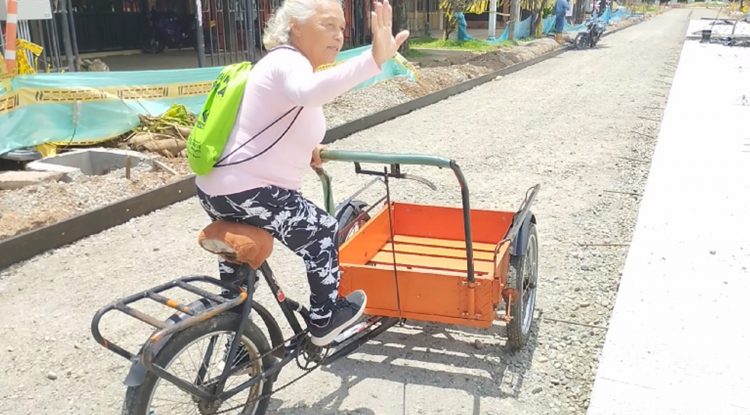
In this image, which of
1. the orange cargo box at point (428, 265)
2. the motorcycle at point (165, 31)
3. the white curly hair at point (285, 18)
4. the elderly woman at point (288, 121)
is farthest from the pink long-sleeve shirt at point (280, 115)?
the motorcycle at point (165, 31)

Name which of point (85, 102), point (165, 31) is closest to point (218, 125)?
point (85, 102)

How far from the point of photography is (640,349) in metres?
3.83

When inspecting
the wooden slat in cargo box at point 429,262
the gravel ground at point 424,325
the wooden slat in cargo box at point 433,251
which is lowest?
the gravel ground at point 424,325

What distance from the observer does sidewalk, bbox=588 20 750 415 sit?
3.43 meters

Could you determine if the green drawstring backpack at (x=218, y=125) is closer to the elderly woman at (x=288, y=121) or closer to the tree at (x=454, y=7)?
the elderly woman at (x=288, y=121)

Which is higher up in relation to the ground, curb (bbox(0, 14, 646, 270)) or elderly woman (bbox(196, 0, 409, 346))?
elderly woman (bbox(196, 0, 409, 346))

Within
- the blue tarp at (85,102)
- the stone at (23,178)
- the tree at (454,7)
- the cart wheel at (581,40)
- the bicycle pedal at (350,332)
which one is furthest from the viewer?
→ the cart wheel at (581,40)

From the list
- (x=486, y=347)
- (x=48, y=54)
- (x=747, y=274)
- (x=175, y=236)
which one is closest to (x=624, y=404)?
(x=486, y=347)

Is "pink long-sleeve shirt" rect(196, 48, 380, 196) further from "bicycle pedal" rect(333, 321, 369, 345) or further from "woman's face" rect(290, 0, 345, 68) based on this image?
"bicycle pedal" rect(333, 321, 369, 345)

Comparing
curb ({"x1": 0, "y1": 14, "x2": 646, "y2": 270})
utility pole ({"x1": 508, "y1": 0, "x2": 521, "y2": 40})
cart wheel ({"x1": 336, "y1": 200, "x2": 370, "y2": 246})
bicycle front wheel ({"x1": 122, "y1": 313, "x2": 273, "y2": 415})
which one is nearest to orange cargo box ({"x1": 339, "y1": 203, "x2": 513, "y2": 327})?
cart wheel ({"x1": 336, "y1": 200, "x2": 370, "y2": 246})

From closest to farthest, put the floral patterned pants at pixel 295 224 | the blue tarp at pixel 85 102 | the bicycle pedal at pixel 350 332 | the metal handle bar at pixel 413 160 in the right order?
the floral patterned pants at pixel 295 224 → the metal handle bar at pixel 413 160 → the bicycle pedal at pixel 350 332 → the blue tarp at pixel 85 102

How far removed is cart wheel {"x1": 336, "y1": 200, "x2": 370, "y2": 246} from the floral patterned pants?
3.57 ft

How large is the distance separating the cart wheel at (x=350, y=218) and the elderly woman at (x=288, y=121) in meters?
1.25

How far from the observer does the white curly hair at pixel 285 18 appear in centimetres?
256
